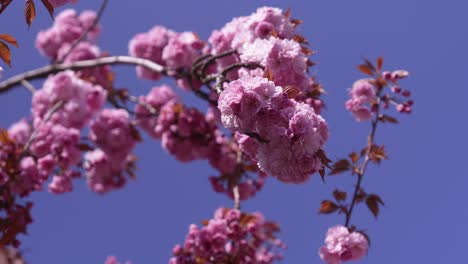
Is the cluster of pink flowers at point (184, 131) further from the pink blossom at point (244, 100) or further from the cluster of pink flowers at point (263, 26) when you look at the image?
the pink blossom at point (244, 100)

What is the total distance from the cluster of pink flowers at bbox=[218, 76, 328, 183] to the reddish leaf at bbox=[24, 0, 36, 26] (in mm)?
938

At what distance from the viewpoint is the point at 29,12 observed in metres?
1.86

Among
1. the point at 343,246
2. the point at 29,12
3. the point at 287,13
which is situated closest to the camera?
the point at 29,12

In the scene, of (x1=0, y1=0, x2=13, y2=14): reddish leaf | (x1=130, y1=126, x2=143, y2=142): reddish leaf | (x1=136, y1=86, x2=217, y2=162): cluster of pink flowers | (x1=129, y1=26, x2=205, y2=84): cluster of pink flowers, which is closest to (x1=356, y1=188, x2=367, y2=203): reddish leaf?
(x1=129, y1=26, x2=205, y2=84): cluster of pink flowers

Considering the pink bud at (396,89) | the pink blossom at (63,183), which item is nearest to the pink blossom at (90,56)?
the pink blossom at (63,183)

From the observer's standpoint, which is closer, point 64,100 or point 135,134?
point 64,100

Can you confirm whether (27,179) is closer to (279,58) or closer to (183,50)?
(183,50)

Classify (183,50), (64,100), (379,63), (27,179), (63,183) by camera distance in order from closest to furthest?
(379,63) → (27,179) → (183,50) → (64,100) → (63,183)

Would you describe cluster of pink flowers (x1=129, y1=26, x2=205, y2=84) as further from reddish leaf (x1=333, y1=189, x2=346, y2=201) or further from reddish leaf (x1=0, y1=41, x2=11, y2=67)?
reddish leaf (x1=0, y1=41, x2=11, y2=67)

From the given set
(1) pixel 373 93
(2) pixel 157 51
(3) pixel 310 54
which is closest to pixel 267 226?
(1) pixel 373 93

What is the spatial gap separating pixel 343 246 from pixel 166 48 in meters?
2.84

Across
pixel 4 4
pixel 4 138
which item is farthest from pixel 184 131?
pixel 4 4

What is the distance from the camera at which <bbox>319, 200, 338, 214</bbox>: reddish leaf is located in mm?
3342

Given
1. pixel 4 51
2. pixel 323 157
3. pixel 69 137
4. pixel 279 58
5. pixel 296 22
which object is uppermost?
pixel 69 137
